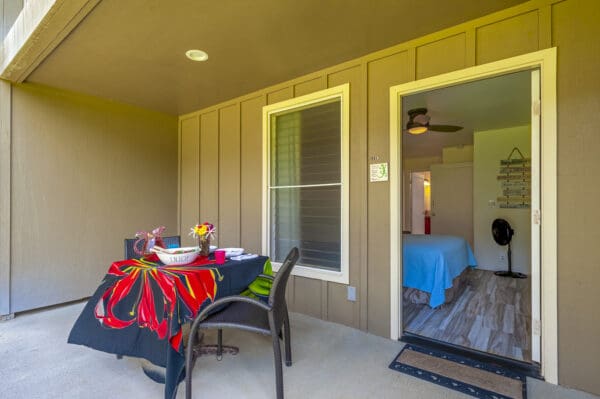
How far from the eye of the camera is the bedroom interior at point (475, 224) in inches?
115

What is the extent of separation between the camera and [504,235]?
5.02m

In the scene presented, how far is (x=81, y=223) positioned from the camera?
146 inches

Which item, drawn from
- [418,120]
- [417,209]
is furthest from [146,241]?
[417,209]

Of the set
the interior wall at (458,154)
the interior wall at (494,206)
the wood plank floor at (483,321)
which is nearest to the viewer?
the wood plank floor at (483,321)

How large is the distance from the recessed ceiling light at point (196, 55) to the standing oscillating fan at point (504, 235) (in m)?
5.10

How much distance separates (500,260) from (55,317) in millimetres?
6517

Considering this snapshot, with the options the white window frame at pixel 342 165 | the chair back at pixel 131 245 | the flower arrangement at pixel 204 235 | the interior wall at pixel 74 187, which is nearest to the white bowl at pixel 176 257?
the flower arrangement at pixel 204 235

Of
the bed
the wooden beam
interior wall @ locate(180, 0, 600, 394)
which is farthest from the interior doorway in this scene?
the wooden beam

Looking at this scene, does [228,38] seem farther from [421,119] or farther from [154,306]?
[421,119]

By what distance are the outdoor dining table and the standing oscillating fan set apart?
473cm

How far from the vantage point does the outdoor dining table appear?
5.60 feet

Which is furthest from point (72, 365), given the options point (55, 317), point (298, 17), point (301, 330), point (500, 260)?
point (500, 260)

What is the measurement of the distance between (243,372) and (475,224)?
517 cm

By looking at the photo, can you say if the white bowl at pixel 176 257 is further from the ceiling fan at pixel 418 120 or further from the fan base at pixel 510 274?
the fan base at pixel 510 274
